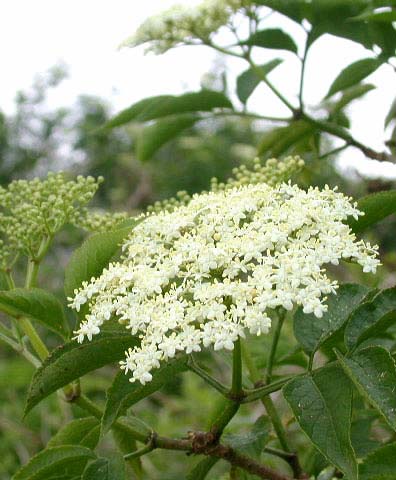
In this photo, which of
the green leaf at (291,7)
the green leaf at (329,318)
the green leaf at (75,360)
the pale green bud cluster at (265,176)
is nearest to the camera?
the green leaf at (75,360)

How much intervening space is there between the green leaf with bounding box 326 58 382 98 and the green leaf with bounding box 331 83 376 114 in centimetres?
5

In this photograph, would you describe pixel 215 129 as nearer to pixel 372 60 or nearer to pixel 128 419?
pixel 372 60

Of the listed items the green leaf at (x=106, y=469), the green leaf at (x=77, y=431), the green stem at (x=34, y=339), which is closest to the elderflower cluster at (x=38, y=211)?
the green stem at (x=34, y=339)

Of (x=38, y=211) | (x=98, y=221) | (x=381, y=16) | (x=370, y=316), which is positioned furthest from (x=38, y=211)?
(x=381, y=16)

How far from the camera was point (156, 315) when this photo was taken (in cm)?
100

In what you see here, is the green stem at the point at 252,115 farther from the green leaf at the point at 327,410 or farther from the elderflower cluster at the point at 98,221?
the green leaf at the point at 327,410

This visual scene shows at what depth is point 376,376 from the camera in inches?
36.3

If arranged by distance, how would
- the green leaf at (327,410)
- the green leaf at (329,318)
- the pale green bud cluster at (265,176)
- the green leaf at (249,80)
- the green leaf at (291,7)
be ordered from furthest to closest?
1. the green leaf at (249,80)
2. the green leaf at (291,7)
3. the pale green bud cluster at (265,176)
4. the green leaf at (329,318)
5. the green leaf at (327,410)

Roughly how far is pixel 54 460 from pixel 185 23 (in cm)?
100

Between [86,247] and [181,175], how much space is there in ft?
17.4

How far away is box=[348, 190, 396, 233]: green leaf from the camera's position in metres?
1.16

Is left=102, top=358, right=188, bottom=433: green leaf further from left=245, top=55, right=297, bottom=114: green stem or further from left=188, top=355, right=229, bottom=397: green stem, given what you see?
left=245, top=55, right=297, bottom=114: green stem

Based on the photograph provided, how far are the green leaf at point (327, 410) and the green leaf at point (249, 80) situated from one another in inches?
37.3

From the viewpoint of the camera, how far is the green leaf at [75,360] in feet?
3.27
